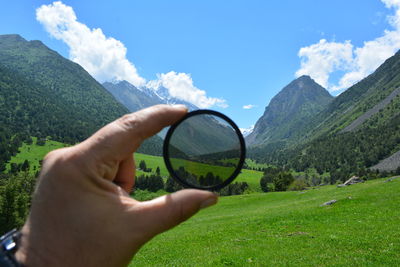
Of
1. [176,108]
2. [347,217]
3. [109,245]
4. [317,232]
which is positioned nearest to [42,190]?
[109,245]

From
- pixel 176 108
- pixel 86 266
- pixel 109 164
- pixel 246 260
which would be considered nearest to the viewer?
pixel 86 266

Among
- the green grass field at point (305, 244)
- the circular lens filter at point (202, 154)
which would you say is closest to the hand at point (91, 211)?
the circular lens filter at point (202, 154)

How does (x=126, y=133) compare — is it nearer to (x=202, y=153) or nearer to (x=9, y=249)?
(x=9, y=249)

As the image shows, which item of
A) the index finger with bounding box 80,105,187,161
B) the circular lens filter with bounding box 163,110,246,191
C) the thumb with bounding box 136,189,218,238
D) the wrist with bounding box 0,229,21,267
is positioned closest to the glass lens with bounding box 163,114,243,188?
the circular lens filter with bounding box 163,110,246,191

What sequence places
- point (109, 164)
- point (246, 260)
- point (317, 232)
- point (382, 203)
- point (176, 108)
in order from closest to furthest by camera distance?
point (109, 164) → point (176, 108) → point (246, 260) → point (317, 232) → point (382, 203)

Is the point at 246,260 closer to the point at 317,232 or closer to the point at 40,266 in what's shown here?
the point at 317,232

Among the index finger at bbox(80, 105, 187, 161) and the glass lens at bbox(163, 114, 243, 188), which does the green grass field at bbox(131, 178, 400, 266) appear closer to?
the glass lens at bbox(163, 114, 243, 188)

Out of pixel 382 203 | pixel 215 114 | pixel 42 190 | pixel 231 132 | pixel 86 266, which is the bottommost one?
pixel 382 203
